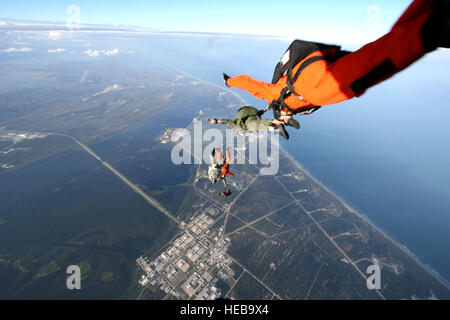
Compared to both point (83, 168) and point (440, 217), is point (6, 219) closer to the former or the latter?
point (83, 168)

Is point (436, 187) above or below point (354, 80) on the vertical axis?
below

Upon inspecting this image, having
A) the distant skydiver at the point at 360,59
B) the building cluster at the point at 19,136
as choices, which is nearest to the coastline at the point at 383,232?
the distant skydiver at the point at 360,59

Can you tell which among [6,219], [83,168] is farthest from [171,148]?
A: [6,219]

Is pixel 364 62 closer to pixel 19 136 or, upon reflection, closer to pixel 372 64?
pixel 372 64

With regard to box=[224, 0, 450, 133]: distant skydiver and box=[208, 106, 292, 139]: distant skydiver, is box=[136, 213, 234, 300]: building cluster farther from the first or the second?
box=[224, 0, 450, 133]: distant skydiver

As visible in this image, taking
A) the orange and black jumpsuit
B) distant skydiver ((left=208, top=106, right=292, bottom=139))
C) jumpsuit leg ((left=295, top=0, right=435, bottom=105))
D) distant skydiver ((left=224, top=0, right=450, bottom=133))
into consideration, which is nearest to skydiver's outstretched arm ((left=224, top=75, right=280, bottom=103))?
distant skydiver ((left=224, top=0, right=450, bottom=133))

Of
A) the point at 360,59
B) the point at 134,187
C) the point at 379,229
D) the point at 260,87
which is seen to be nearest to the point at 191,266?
the point at 134,187

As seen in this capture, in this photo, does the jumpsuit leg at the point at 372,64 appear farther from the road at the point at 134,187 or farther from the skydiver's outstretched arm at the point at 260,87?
the road at the point at 134,187
